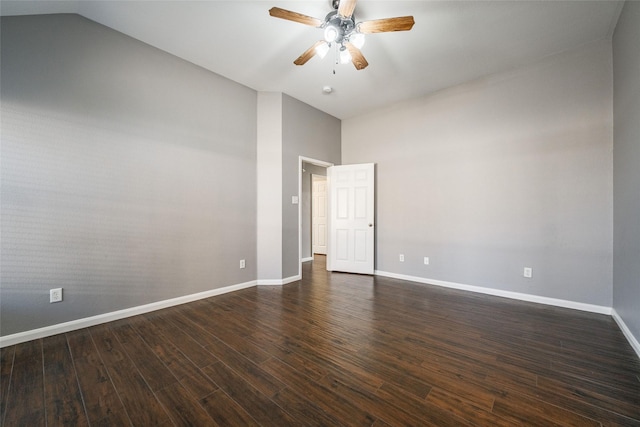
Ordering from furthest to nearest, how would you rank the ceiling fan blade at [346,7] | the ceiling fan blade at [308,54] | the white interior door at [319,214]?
the white interior door at [319,214] → the ceiling fan blade at [308,54] → the ceiling fan blade at [346,7]

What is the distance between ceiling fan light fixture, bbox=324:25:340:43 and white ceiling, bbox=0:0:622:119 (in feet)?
0.98

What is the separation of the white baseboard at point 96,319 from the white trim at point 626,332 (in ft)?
13.5

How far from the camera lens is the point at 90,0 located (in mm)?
2172

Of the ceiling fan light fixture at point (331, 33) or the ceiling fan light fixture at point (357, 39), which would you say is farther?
the ceiling fan light fixture at point (357, 39)

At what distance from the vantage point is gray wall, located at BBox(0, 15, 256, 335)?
211 cm

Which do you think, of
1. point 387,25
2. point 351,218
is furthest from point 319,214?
point 387,25

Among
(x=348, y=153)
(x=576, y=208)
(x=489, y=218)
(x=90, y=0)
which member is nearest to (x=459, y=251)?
(x=489, y=218)

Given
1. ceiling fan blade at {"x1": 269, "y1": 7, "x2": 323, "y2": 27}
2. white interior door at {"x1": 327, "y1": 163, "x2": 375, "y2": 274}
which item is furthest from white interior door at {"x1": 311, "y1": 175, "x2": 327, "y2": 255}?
ceiling fan blade at {"x1": 269, "y1": 7, "x2": 323, "y2": 27}

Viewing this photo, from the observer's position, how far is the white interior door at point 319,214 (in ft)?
21.6

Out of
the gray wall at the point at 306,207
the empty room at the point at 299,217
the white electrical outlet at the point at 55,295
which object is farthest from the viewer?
the gray wall at the point at 306,207

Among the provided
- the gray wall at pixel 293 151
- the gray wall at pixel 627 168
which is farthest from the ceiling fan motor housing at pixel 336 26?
the gray wall at pixel 627 168

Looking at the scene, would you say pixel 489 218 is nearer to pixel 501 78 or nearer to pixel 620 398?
pixel 501 78

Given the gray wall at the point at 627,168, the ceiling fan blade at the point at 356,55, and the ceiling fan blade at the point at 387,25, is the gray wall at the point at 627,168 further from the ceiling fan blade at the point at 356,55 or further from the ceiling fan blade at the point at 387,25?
the ceiling fan blade at the point at 356,55

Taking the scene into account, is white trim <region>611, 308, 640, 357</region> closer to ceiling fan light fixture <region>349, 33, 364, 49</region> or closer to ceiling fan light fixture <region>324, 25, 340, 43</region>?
ceiling fan light fixture <region>349, 33, 364, 49</region>
